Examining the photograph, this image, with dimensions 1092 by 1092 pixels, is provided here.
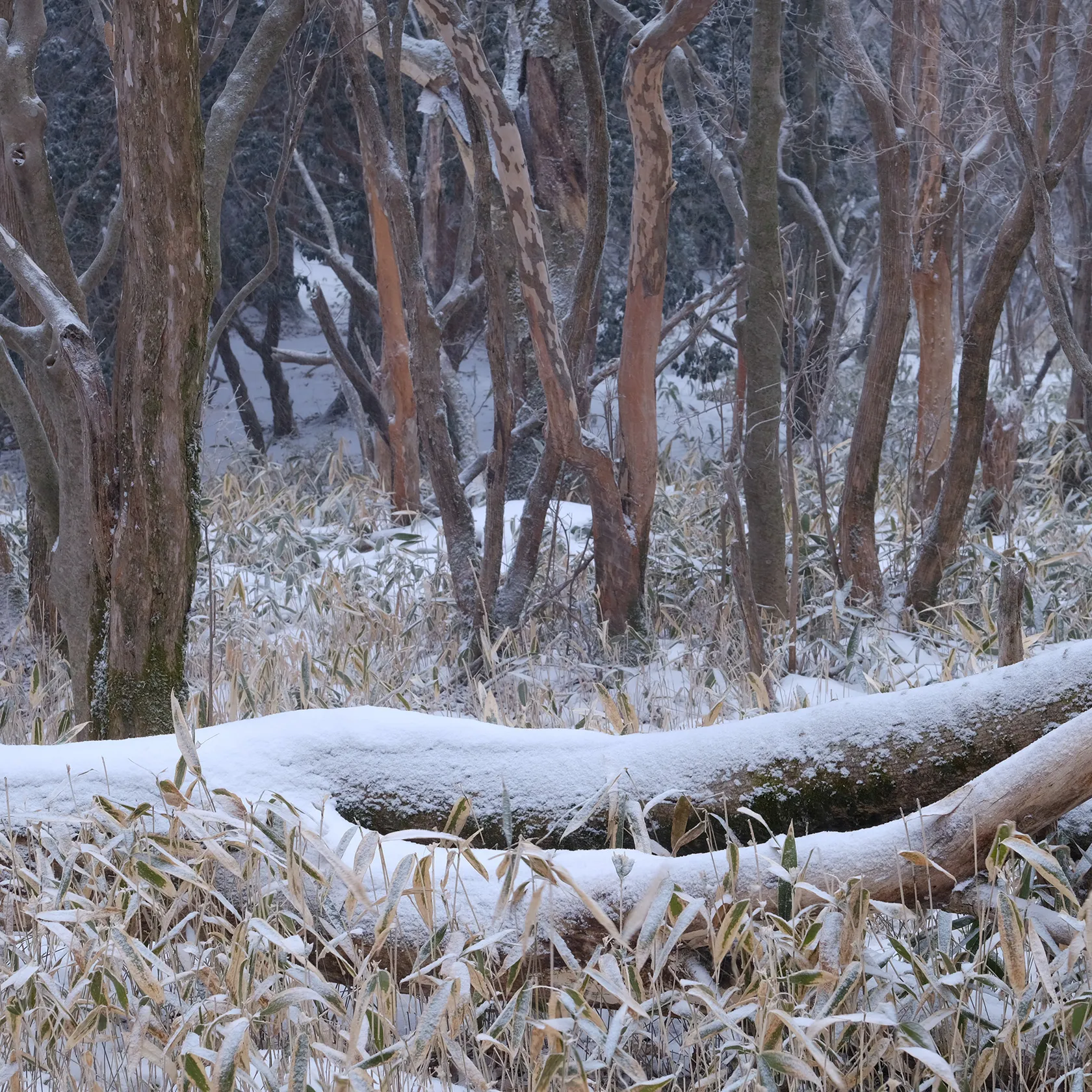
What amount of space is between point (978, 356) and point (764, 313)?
28.9 inches

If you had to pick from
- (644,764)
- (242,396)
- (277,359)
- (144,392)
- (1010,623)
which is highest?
(277,359)

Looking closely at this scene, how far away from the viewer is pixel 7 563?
12.8 ft

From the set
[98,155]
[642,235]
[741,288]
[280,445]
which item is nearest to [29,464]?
[642,235]

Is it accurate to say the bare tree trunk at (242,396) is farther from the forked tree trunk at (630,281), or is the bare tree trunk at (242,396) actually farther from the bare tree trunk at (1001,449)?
the forked tree trunk at (630,281)

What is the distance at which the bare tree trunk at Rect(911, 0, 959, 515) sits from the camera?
199 inches

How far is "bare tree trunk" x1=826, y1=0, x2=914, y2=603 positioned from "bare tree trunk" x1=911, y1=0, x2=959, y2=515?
1.14 m

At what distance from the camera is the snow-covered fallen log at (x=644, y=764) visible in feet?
5.99

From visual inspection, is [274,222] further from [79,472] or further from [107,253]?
[79,472]

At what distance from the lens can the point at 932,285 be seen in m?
5.43

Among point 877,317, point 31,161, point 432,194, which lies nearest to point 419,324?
point 31,161

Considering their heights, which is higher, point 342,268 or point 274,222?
point 342,268

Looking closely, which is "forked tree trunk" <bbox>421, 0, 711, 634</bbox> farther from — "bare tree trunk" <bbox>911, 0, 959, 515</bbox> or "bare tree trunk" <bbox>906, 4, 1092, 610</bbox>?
"bare tree trunk" <bbox>911, 0, 959, 515</bbox>

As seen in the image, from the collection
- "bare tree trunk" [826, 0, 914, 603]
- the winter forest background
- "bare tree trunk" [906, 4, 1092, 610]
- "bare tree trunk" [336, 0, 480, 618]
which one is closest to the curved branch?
the winter forest background

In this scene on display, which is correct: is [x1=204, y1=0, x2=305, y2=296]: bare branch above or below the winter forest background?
above
